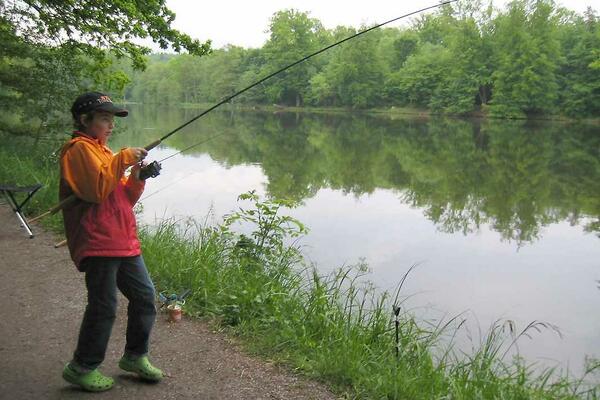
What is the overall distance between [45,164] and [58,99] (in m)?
1.40

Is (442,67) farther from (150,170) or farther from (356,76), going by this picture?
(150,170)

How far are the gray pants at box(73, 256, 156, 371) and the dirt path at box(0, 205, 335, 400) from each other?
228 millimetres

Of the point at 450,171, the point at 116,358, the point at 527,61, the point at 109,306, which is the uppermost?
the point at 527,61

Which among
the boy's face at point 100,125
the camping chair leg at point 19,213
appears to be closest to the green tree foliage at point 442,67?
the camping chair leg at point 19,213

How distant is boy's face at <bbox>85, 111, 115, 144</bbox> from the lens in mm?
2482

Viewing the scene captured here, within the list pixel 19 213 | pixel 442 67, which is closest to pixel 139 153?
pixel 19 213

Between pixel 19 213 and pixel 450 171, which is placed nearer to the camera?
pixel 19 213

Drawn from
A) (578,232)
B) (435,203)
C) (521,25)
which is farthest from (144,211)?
(521,25)

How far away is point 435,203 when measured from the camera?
12.5 m

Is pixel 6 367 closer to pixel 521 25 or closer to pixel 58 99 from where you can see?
pixel 58 99

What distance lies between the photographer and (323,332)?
390cm

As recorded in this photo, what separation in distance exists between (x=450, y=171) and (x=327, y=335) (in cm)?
1496

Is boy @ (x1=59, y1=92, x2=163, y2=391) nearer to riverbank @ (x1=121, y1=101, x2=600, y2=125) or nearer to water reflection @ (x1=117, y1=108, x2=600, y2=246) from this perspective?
water reflection @ (x1=117, y1=108, x2=600, y2=246)

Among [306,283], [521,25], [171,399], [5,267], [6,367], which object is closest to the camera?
[171,399]
